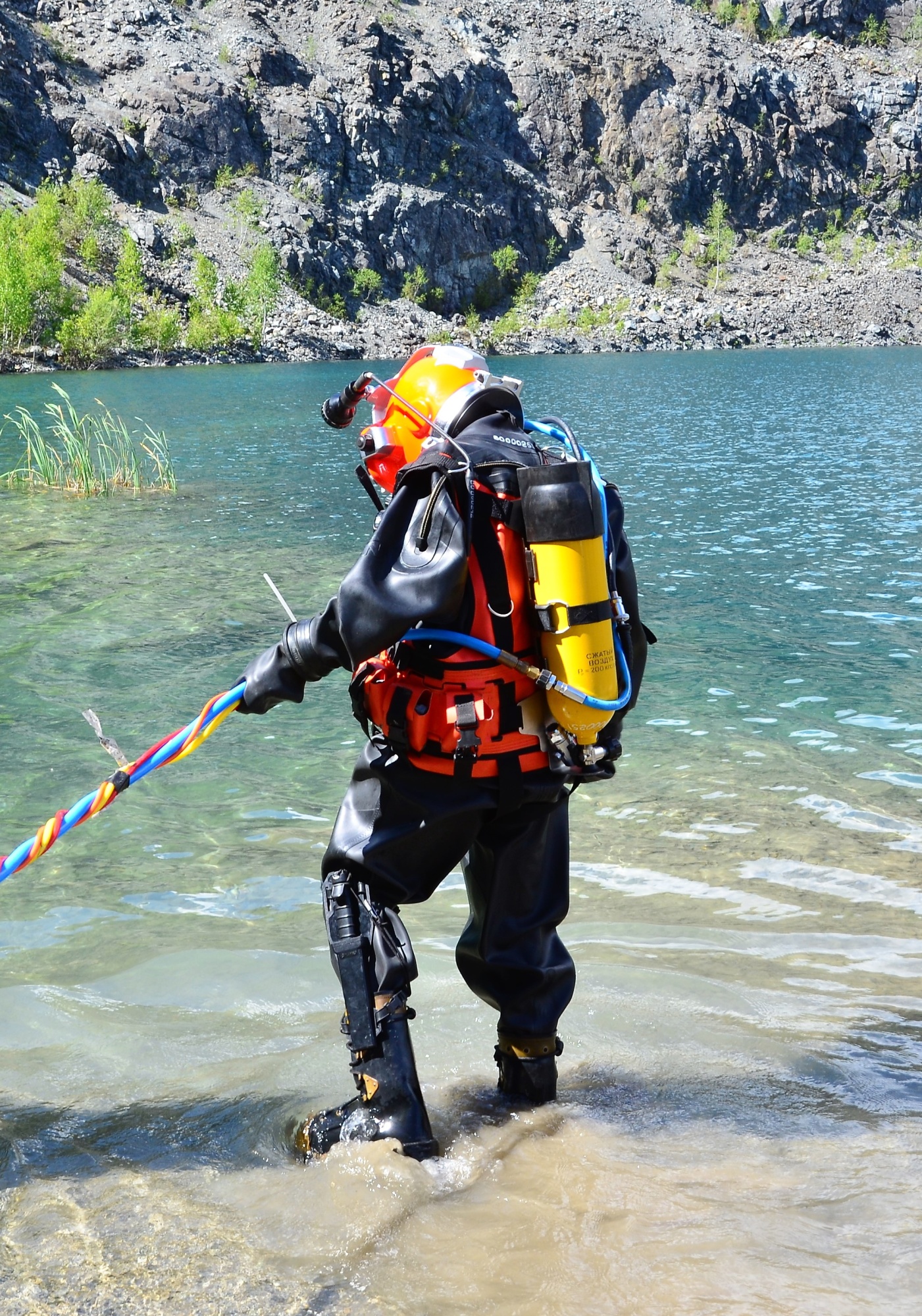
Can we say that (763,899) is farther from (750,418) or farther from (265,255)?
(265,255)

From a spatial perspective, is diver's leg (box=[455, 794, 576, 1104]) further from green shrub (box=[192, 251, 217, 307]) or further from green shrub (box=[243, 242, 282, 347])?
green shrub (box=[192, 251, 217, 307])

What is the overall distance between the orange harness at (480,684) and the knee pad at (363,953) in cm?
54

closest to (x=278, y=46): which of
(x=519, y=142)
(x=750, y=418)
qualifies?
(x=519, y=142)

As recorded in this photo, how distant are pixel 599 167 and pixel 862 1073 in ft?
558

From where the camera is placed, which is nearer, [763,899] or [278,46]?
[763,899]

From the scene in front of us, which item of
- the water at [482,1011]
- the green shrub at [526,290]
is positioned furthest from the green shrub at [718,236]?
the water at [482,1011]

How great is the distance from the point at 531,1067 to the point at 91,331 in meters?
75.8

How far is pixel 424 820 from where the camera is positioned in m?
3.63

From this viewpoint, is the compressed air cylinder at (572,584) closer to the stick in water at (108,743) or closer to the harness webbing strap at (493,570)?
the harness webbing strap at (493,570)

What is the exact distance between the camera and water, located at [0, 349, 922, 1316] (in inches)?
127

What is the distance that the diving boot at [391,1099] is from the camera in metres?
3.66

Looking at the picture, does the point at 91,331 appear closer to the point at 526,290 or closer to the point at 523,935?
the point at 523,935

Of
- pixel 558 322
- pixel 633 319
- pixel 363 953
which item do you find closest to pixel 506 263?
pixel 558 322

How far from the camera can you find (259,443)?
32844mm
